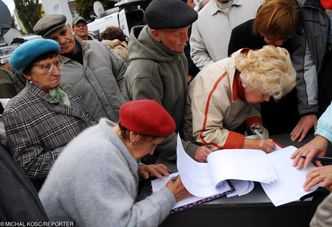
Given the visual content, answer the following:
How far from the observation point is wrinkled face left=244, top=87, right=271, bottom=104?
1.59 meters

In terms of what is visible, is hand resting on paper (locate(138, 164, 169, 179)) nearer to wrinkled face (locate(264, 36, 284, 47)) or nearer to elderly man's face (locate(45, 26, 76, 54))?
wrinkled face (locate(264, 36, 284, 47))

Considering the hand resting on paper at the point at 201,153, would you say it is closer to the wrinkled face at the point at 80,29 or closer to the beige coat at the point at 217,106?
the beige coat at the point at 217,106

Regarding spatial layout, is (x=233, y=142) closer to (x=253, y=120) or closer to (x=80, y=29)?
(x=253, y=120)

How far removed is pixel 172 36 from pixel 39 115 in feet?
2.83

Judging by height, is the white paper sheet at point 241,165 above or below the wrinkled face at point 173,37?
below

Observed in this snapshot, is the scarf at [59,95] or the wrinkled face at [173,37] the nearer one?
the wrinkled face at [173,37]

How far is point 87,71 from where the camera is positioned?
8.05 ft

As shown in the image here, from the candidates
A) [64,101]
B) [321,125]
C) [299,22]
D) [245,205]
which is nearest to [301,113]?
[321,125]

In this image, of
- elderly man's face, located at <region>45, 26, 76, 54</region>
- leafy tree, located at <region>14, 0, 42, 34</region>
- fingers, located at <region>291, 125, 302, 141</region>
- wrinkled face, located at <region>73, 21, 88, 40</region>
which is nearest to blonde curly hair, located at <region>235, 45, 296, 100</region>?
fingers, located at <region>291, 125, 302, 141</region>

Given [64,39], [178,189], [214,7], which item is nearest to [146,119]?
[178,189]

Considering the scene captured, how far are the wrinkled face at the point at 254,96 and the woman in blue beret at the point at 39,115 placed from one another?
3.29ft

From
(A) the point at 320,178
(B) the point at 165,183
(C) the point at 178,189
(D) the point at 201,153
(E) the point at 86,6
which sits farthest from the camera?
(E) the point at 86,6

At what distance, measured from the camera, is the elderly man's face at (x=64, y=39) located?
2490 mm

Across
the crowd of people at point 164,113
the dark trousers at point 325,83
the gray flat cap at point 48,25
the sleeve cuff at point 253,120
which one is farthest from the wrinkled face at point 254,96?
the gray flat cap at point 48,25
